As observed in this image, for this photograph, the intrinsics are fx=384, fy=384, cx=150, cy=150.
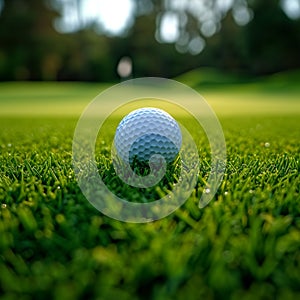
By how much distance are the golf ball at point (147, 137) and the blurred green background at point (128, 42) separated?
23125 millimetres

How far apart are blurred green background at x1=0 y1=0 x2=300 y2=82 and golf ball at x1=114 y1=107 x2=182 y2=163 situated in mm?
23125

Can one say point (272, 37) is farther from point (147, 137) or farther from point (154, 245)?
point (154, 245)

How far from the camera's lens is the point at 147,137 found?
2.17m

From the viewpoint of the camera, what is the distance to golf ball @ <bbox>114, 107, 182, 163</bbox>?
84.4 inches

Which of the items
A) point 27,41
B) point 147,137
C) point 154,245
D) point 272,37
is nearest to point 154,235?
point 154,245

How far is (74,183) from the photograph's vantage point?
1755 mm

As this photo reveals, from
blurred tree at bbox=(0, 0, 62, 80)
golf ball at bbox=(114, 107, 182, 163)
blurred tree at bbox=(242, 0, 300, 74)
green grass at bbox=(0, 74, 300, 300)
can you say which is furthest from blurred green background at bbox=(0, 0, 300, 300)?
blurred tree at bbox=(0, 0, 62, 80)

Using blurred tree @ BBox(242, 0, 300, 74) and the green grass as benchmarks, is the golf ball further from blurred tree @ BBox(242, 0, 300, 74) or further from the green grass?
blurred tree @ BBox(242, 0, 300, 74)

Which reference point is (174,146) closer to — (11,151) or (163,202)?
(163,202)

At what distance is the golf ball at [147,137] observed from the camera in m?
2.14

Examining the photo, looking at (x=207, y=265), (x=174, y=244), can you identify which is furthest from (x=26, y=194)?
(x=207, y=265)

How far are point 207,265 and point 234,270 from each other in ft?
0.26

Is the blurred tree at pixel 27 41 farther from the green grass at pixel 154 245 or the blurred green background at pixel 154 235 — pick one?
the green grass at pixel 154 245

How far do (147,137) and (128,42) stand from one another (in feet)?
97.2
